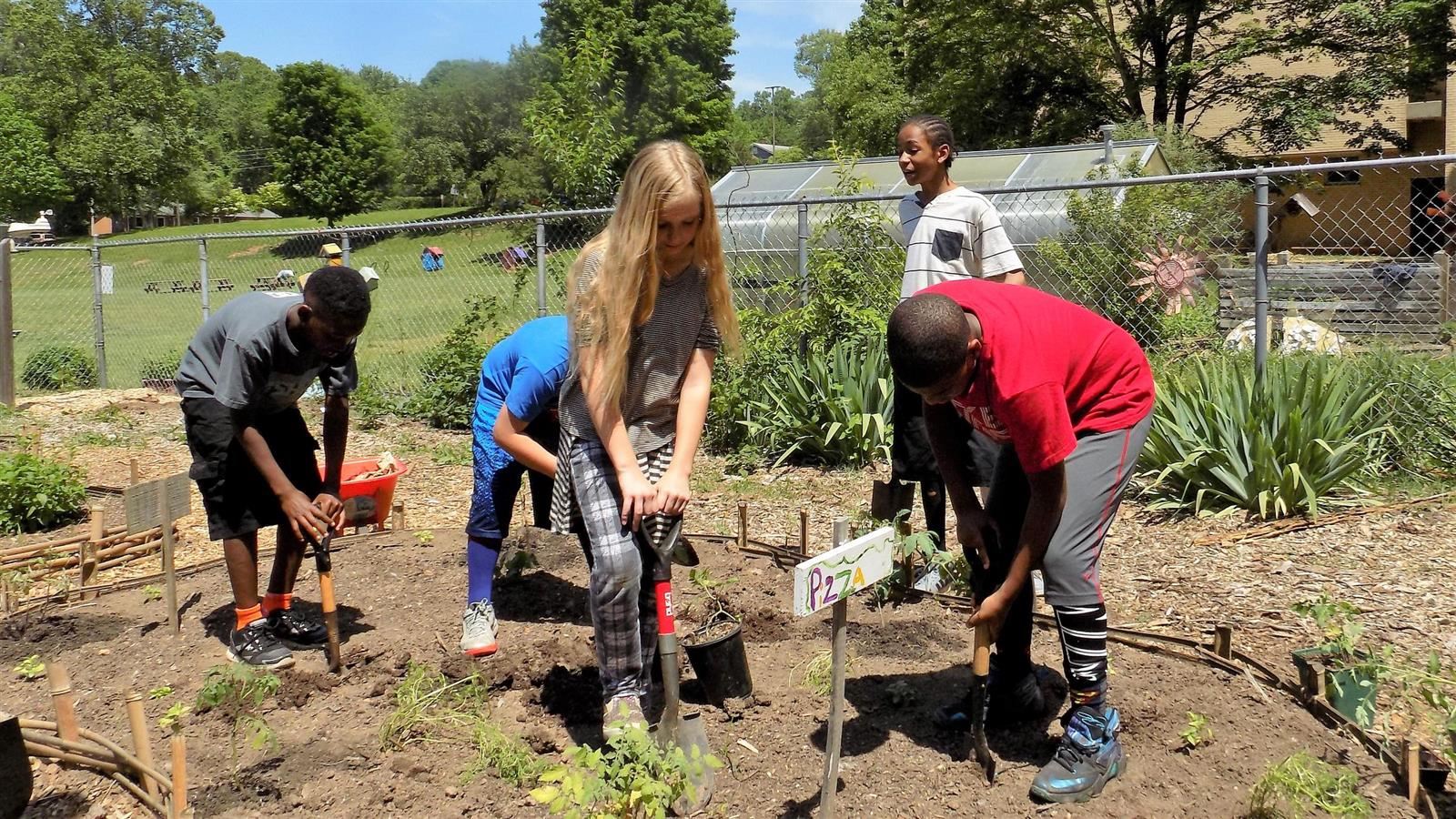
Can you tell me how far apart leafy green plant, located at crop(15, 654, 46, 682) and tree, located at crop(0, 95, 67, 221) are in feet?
147

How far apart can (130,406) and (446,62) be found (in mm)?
51447

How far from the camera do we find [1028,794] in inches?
113

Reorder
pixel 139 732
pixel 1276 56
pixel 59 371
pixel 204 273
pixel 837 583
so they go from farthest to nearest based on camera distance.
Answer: pixel 1276 56 < pixel 59 371 < pixel 204 273 < pixel 139 732 < pixel 837 583

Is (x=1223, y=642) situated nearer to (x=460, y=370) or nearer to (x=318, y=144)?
(x=460, y=370)

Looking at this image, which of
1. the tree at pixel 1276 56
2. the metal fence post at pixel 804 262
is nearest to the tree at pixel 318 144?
the tree at pixel 1276 56

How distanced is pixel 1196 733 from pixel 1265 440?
2.67m

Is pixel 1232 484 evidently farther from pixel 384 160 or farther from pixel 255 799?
pixel 384 160

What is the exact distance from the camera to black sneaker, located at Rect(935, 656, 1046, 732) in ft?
10.6

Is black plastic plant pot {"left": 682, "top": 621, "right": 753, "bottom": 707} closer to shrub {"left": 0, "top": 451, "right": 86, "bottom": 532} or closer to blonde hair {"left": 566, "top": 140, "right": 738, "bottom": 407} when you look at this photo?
blonde hair {"left": 566, "top": 140, "right": 738, "bottom": 407}

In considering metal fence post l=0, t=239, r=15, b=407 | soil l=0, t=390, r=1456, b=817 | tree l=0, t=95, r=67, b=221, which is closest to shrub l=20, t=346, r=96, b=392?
metal fence post l=0, t=239, r=15, b=407

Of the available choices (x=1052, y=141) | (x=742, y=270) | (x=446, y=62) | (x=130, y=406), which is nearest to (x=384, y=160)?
(x=446, y=62)

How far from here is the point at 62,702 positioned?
112 inches

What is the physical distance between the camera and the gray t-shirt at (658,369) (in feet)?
9.70

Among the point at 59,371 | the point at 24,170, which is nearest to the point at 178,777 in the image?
the point at 59,371
